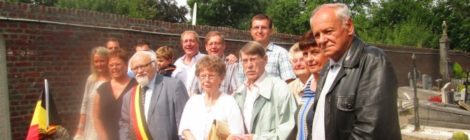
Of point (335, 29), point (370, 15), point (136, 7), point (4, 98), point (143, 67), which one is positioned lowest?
point (4, 98)

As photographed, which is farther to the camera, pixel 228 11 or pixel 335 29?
pixel 228 11

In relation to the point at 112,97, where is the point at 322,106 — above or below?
above

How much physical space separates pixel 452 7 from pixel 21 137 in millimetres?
38034

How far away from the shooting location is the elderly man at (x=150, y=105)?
12.4 ft

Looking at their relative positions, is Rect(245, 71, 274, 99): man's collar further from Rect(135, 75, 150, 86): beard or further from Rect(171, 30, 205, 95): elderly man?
Rect(171, 30, 205, 95): elderly man

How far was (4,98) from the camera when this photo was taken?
6555mm

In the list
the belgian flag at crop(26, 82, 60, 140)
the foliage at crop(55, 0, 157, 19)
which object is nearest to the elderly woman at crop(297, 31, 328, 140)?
the belgian flag at crop(26, 82, 60, 140)

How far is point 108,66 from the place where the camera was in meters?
4.37

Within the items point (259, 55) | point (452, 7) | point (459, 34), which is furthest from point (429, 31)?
point (259, 55)

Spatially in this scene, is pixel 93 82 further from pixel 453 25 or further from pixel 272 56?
pixel 453 25

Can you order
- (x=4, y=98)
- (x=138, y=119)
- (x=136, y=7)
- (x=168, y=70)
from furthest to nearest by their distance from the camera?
(x=136, y=7)
(x=4, y=98)
(x=168, y=70)
(x=138, y=119)

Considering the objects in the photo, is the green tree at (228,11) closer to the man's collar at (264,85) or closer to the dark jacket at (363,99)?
the man's collar at (264,85)

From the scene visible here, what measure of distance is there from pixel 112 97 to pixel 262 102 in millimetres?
1438

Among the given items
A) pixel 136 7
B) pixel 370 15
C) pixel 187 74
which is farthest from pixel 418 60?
pixel 187 74
